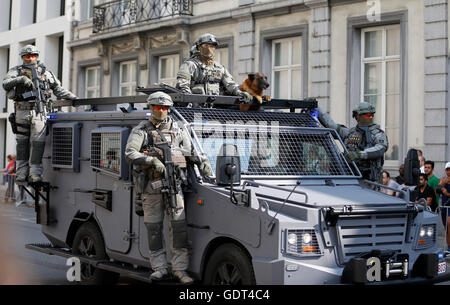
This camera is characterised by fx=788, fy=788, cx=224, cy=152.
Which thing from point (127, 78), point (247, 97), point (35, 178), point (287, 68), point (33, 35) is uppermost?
point (33, 35)

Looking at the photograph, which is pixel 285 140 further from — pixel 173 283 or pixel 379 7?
pixel 379 7

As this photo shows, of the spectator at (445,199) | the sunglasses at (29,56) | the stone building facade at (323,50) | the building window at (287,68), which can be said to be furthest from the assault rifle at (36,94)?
the building window at (287,68)

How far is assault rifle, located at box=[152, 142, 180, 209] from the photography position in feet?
25.1

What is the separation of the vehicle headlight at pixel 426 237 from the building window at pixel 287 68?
13.1 meters

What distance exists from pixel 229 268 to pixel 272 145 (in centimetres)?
169

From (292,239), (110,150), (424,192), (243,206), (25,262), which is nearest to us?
(292,239)

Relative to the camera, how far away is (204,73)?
9.70 meters

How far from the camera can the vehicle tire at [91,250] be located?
9227mm

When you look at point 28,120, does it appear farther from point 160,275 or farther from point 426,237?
point 426,237

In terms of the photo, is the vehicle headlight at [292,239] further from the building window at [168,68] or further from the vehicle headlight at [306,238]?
the building window at [168,68]

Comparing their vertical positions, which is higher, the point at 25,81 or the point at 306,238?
the point at 25,81

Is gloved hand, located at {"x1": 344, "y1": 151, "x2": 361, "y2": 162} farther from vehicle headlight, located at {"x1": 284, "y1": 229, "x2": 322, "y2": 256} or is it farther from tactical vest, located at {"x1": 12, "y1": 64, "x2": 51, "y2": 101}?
tactical vest, located at {"x1": 12, "y1": 64, "x2": 51, "y2": 101}

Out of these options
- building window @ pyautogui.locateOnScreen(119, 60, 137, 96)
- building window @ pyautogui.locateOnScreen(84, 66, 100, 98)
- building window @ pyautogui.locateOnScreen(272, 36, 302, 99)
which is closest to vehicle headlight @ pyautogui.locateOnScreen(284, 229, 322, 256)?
building window @ pyautogui.locateOnScreen(272, 36, 302, 99)

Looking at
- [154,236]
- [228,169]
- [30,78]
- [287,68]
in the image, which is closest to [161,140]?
[154,236]
